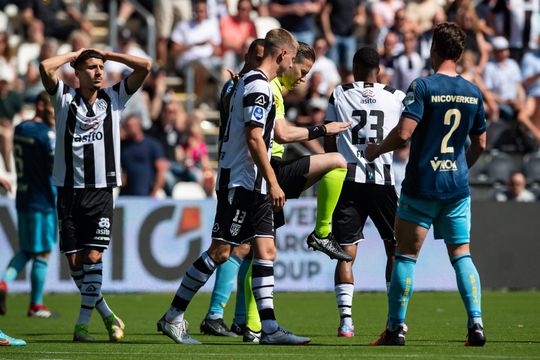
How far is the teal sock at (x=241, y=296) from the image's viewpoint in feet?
37.8

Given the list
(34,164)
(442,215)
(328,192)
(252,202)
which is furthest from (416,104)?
(34,164)

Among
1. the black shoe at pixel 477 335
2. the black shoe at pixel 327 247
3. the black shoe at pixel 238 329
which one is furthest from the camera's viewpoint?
the black shoe at pixel 238 329

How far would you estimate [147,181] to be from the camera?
63.3 ft

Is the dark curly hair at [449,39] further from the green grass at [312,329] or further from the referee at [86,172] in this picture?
the referee at [86,172]

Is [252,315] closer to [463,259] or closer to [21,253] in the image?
[463,259]

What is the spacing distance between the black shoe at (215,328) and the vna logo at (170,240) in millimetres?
6395

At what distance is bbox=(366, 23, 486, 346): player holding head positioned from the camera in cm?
942

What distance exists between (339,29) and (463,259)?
13.7 m

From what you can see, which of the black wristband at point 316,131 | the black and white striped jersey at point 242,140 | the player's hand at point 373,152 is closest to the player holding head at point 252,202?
the black and white striped jersey at point 242,140

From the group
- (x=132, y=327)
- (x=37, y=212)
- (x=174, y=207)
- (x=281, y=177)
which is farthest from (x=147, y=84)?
(x=281, y=177)

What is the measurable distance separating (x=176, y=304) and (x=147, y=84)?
12.1 meters

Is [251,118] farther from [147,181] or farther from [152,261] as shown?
[147,181]

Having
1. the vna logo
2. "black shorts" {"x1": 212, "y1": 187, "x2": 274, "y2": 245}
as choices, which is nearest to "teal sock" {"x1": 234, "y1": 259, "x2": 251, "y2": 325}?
"black shorts" {"x1": 212, "y1": 187, "x2": 274, "y2": 245}

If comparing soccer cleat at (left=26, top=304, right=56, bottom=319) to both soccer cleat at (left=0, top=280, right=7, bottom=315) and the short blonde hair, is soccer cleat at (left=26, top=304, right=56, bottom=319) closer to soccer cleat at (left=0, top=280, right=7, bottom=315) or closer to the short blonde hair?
soccer cleat at (left=0, top=280, right=7, bottom=315)
